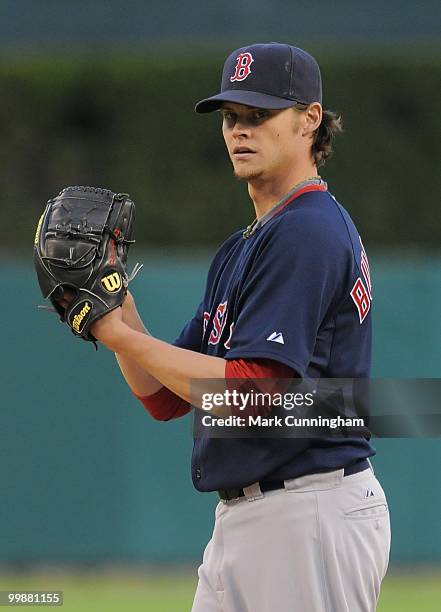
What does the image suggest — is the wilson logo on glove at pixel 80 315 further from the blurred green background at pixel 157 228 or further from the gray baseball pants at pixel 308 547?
the blurred green background at pixel 157 228

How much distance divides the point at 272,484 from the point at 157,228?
28.4ft

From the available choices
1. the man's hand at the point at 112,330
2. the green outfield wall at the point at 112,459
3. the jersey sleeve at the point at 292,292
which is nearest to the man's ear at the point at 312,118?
the jersey sleeve at the point at 292,292

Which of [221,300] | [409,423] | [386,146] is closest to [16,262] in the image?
[409,423]

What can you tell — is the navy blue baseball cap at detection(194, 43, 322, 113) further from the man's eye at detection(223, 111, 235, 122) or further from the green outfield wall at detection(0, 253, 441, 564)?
the green outfield wall at detection(0, 253, 441, 564)

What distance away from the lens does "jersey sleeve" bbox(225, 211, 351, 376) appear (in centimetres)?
283

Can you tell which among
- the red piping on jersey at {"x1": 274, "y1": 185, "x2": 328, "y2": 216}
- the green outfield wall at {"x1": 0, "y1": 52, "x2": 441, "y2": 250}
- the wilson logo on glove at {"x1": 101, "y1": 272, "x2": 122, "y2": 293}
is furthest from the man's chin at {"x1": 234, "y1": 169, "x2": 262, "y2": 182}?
the green outfield wall at {"x1": 0, "y1": 52, "x2": 441, "y2": 250}

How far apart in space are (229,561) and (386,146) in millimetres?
9281

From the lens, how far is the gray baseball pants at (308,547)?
2.95 meters

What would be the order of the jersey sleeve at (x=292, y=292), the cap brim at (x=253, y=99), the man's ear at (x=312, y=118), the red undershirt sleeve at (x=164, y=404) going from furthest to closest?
the red undershirt sleeve at (x=164, y=404) < the man's ear at (x=312, y=118) < the cap brim at (x=253, y=99) < the jersey sleeve at (x=292, y=292)

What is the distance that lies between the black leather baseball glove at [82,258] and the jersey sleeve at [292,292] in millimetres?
350

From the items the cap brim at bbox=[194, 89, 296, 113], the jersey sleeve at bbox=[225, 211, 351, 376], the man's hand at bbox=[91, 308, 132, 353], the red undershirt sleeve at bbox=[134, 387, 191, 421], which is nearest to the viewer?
the jersey sleeve at bbox=[225, 211, 351, 376]

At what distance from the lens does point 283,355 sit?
111 inches

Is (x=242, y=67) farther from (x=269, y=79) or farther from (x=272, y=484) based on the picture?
(x=272, y=484)

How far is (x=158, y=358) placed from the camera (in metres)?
2.90
